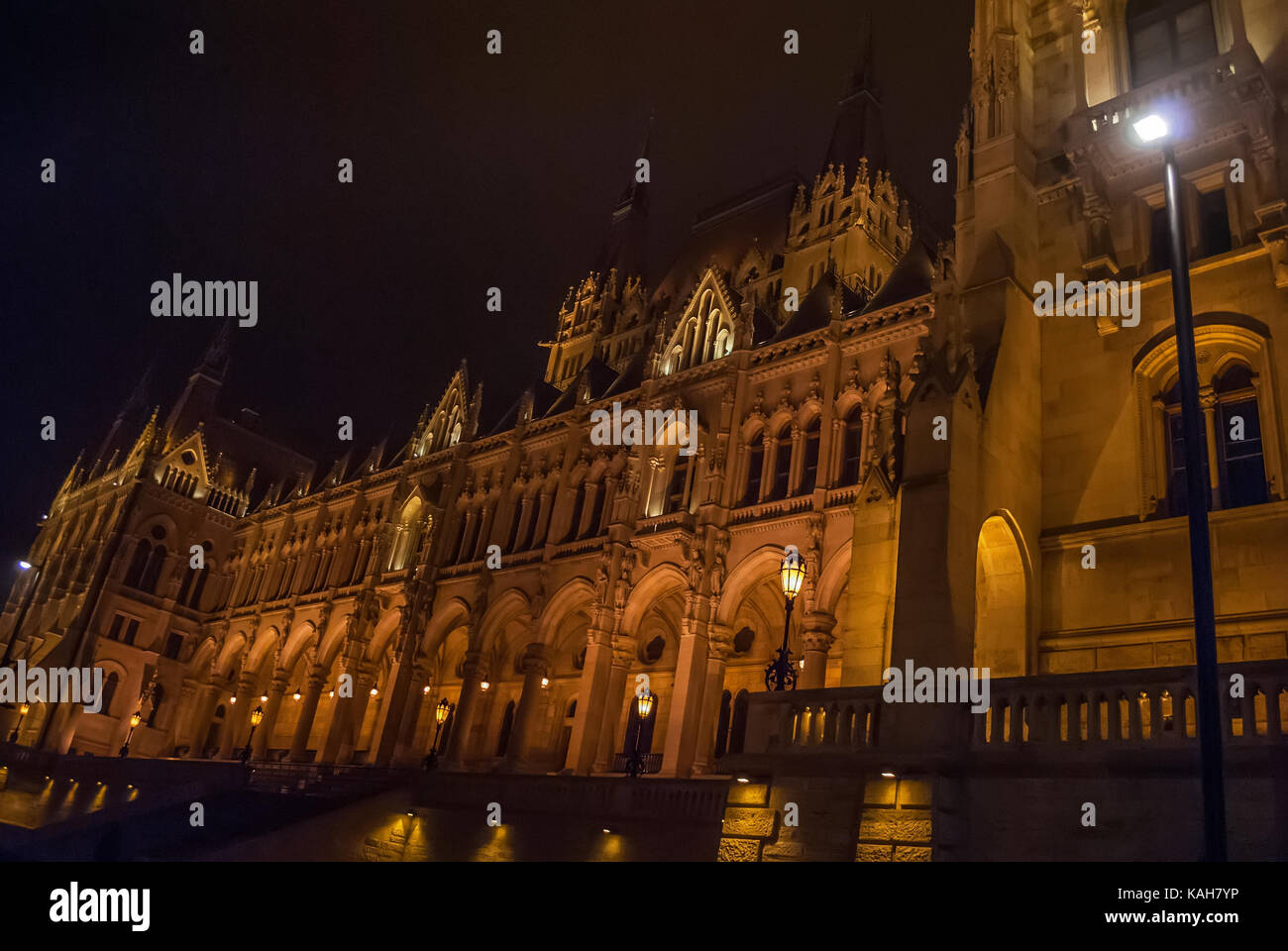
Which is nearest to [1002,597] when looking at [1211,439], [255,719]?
[1211,439]

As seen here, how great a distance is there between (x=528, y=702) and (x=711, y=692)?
7.93 m

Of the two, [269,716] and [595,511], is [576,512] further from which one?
[269,716]

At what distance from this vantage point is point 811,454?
101 ft

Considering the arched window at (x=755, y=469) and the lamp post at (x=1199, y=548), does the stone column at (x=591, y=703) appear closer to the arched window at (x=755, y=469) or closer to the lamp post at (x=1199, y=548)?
the arched window at (x=755, y=469)

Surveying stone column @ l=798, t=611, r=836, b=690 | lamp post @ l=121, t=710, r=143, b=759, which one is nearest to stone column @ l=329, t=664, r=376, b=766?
lamp post @ l=121, t=710, r=143, b=759

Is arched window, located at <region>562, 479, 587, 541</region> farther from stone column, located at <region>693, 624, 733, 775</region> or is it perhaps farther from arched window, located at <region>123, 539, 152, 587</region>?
Result: arched window, located at <region>123, 539, 152, 587</region>

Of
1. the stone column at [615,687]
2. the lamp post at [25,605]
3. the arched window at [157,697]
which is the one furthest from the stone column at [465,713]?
the lamp post at [25,605]

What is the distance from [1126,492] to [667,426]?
22.0 metres

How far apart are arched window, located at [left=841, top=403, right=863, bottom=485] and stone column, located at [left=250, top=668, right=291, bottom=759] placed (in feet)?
97.3

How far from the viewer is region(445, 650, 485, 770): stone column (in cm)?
3569

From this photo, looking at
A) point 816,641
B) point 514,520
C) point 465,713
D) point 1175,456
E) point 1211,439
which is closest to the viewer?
point 1211,439

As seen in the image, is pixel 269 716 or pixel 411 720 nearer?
pixel 411 720

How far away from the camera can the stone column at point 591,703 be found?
3036 cm
